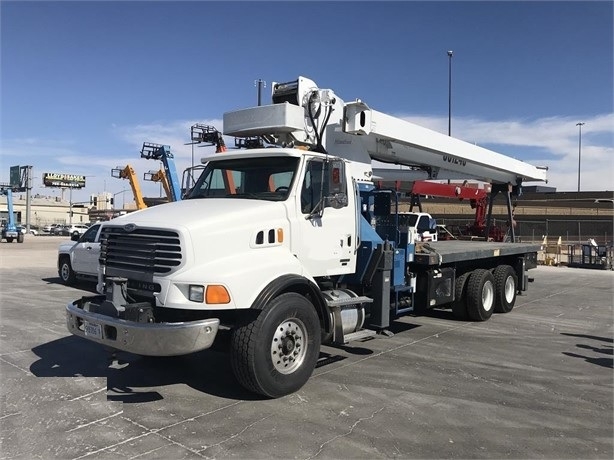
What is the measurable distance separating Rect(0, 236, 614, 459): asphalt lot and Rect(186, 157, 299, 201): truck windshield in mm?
2214

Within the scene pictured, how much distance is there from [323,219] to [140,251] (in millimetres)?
2180

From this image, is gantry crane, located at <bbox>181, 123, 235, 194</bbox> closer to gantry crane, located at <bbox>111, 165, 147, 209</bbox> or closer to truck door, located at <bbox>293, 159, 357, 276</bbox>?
truck door, located at <bbox>293, 159, 357, 276</bbox>

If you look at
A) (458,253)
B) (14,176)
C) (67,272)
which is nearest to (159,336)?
(458,253)

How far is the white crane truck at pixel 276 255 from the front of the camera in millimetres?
4977

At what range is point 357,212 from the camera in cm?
695

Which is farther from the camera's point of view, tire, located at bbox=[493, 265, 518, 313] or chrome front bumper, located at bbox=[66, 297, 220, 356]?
tire, located at bbox=[493, 265, 518, 313]

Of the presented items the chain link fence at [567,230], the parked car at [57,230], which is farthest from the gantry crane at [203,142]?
the parked car at [57,230]

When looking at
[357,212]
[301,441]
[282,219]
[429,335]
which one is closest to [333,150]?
[357,212]

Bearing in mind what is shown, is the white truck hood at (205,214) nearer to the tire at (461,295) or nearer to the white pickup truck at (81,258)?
the tire at (461,295)

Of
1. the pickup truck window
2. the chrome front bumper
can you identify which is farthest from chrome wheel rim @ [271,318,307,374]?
the pickup truck window

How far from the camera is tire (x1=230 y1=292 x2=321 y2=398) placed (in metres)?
5.05

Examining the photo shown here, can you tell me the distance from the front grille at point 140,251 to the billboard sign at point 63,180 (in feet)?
374

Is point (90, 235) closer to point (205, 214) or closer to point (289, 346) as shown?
point (205, 214)

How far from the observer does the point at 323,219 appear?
629 cm
